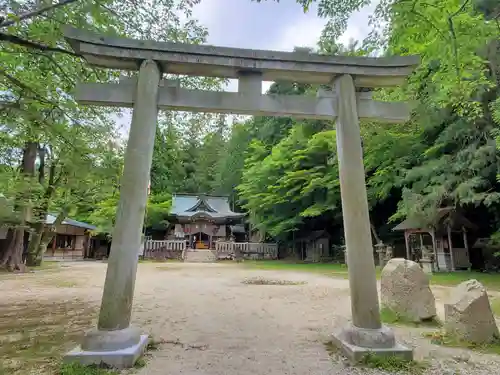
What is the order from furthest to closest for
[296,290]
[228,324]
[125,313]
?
[296,290]
[228,324]
[125,313]

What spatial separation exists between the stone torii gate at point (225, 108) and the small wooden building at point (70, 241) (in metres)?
23.8

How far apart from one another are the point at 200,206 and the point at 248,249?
6.32 m

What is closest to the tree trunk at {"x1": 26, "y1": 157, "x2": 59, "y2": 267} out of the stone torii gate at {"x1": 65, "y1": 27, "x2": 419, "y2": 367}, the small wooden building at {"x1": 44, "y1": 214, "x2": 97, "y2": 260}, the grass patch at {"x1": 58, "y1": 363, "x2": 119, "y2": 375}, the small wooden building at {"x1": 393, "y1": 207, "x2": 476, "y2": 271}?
the small wooden building at {"x1": 44, "y1": 214, "x2": 97, "y2": 260}

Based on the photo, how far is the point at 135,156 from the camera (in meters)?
3.64

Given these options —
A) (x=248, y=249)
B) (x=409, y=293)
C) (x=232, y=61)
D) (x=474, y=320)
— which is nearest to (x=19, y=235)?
(x=232, y=61)

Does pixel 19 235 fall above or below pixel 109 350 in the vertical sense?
above

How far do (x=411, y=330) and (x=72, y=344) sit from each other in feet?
14.8

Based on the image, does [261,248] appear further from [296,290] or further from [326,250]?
[296,290]

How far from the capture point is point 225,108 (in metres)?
4.01

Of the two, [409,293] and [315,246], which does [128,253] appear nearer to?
[409,293]

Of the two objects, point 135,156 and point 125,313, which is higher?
point 135,156

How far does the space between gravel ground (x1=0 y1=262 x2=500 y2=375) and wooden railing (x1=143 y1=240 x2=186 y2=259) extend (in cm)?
1495

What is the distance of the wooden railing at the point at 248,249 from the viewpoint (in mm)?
24189

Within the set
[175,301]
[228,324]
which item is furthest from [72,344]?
[175,301]
